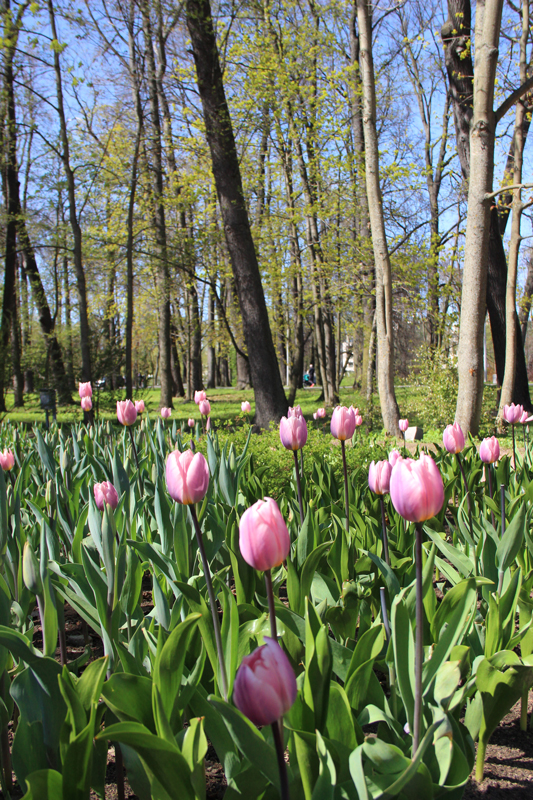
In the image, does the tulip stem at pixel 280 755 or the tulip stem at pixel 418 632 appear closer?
the tulip stem at pixel 280 755

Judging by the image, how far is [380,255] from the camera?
740 cm

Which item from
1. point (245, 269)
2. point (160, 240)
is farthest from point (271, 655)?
point (160, 240)

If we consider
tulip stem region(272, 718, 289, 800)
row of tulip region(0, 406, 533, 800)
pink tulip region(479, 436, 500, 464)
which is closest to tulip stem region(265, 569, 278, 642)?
row of tulip region(0, 406, 533, 800)

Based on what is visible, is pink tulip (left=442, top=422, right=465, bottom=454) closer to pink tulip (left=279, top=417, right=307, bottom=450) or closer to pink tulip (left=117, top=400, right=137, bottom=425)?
pink tulip (left=279, top=417, right=307, bottom=450)

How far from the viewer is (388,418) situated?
7.43 m

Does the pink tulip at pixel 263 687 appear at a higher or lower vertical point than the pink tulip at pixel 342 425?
lower

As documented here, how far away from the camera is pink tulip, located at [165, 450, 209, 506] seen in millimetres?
1326

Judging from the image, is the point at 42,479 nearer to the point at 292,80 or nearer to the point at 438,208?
the point at 292,80

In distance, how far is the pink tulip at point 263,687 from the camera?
70cm

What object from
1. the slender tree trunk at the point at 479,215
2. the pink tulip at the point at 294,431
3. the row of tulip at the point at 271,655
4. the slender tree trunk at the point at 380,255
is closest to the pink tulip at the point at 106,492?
the row of tulip at the point at 271,655

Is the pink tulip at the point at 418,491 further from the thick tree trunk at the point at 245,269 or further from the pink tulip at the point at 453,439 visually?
the thick tree trunk at the point at 245,269

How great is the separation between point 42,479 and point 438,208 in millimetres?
16743

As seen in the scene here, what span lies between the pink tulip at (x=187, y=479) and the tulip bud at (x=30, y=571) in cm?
53

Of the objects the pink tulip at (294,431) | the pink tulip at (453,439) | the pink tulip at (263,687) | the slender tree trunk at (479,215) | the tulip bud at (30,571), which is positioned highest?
the slender tree trunk at (479,215)
